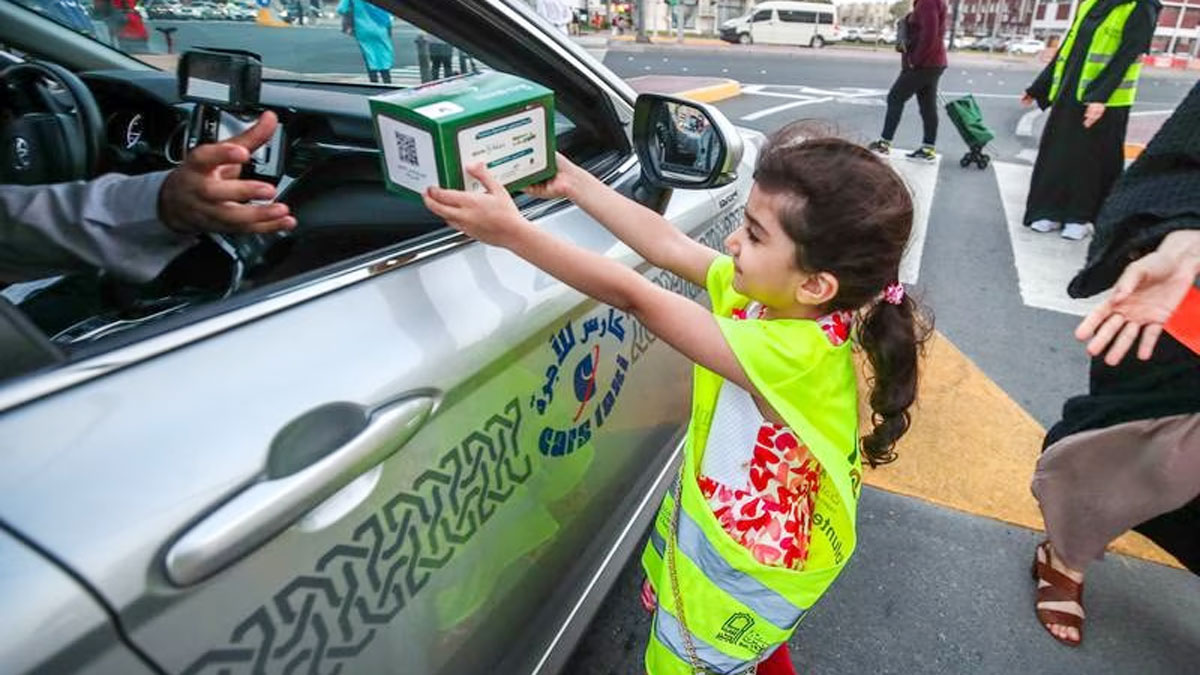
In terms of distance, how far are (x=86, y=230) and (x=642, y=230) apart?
956 millimetres

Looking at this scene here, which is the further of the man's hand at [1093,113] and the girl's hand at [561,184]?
the man's hand at [1093,113]

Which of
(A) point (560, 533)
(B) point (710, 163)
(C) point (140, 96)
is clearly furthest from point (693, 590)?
(C) point (140, 96)

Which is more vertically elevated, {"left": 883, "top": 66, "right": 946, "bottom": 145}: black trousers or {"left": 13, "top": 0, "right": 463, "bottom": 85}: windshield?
{"left": 13, "top": 0, "right": 463, "bottom": 85}: windshield

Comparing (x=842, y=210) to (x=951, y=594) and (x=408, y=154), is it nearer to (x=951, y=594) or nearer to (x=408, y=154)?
(x=408, y=154)

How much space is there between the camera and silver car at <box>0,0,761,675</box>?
0.68m

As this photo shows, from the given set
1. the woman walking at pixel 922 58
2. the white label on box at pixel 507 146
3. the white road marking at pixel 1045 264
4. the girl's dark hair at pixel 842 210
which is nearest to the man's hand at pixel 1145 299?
the girl's dark hair at pixel 842 210

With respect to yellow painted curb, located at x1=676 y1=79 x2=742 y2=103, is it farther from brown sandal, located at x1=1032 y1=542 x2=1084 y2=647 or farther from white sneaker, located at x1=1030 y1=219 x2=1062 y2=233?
brown sandal, located at x1=1032 y1=542 x2=1084 y2=647

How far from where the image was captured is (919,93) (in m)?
6.88

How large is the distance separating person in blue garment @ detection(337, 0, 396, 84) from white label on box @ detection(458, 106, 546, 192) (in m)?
0.85

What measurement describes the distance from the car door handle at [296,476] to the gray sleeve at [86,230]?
57 centimetres

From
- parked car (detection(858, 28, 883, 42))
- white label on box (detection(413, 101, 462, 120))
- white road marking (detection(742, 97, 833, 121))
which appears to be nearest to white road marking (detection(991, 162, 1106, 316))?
white label on box (detection(413, 101, 462, 120))

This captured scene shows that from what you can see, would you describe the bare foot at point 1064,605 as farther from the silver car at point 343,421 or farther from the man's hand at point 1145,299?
the silver car at point 343,421

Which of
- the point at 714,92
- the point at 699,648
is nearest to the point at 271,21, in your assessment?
the point at 699,648

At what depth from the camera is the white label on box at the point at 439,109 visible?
89cm
